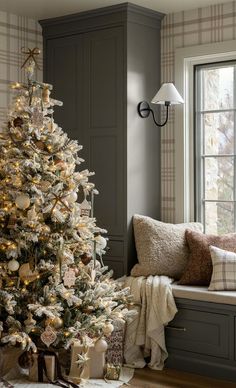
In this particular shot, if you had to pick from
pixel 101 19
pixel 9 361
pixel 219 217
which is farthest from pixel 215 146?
pixel 9 361

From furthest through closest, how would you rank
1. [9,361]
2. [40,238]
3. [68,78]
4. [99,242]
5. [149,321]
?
1. [68,78]
2. [149,321]
3. [99,242]
4. [9,361]
5. [40,238]

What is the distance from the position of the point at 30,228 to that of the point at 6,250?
20 centimetres

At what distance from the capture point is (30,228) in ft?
13.8

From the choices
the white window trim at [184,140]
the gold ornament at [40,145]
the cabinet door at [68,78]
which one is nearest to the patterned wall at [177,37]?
the white window trim at [184,140]

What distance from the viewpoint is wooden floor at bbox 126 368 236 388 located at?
4.47 meters

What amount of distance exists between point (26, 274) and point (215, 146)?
1.97 m

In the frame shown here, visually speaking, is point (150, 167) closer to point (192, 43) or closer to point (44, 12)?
point (192, 43)

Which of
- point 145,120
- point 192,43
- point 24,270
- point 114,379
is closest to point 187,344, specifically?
point 114,379

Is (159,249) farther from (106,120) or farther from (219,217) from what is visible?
(106,120)

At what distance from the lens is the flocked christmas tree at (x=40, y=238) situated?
13.7 feet

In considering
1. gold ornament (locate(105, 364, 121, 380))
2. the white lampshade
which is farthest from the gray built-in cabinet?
gold ornament (locate(105, 364, 121, 380))

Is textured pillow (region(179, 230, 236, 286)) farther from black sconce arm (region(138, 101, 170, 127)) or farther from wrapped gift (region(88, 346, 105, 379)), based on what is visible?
black sconce arm (region(138, 101, 170, 127))

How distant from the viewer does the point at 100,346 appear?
4477 millimetres

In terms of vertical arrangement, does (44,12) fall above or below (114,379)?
above
